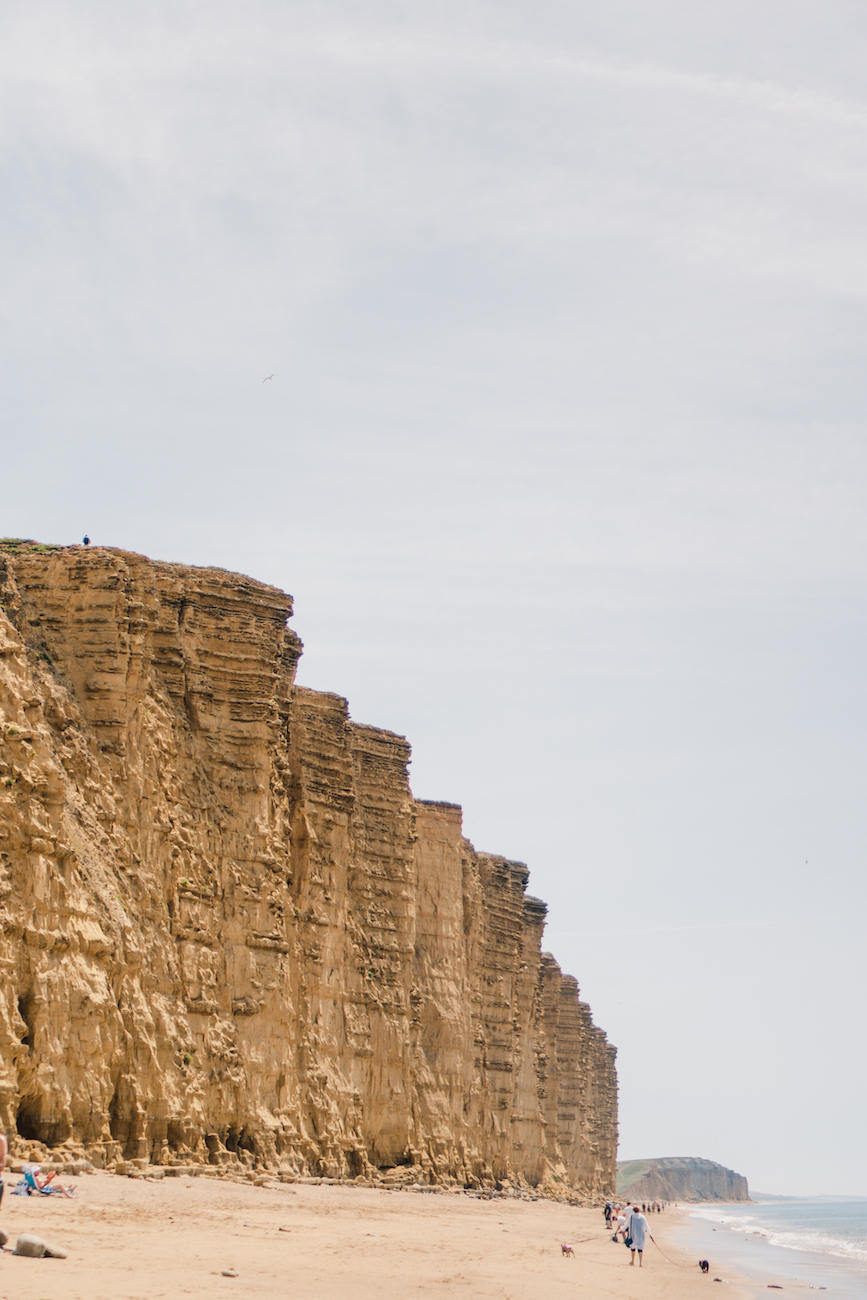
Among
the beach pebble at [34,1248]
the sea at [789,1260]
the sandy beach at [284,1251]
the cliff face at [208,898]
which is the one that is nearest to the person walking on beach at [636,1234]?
the sandy beach at [284,1251]

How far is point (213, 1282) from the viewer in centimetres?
1462

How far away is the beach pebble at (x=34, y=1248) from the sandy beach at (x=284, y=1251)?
0.29 feet

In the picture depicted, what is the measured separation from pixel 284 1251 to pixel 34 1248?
17.5ft

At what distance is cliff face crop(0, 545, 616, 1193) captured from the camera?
22.0 metres

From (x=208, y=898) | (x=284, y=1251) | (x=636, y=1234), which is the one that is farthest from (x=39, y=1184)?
(x=636, y=1234)

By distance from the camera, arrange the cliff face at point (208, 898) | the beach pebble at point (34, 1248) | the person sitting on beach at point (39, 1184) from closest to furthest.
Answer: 1. the beach pebble at point (34, 1248)
2. the person sitting on beach at point (39, 1184)
3. the cliff face at point (208, 898)

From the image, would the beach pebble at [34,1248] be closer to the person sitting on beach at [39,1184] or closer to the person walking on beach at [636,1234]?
the person sitting on beach at [39,1184]

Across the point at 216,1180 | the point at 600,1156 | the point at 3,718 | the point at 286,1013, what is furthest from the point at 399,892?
the point at 600,1156

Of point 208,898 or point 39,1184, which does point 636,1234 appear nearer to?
point 208,898

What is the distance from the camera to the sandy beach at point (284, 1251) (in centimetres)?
1420

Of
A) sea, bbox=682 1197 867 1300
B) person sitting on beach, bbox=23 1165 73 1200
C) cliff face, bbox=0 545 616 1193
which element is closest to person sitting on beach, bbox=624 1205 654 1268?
sea, bbox=682 1197 867 1300

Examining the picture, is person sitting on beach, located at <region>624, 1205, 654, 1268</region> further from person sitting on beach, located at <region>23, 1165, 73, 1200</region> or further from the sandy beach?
person sitting on beach, located at <region>23, 1165, 73, 1200</region>

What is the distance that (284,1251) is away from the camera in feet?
60.1

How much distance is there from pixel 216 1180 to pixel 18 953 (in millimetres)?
6634
